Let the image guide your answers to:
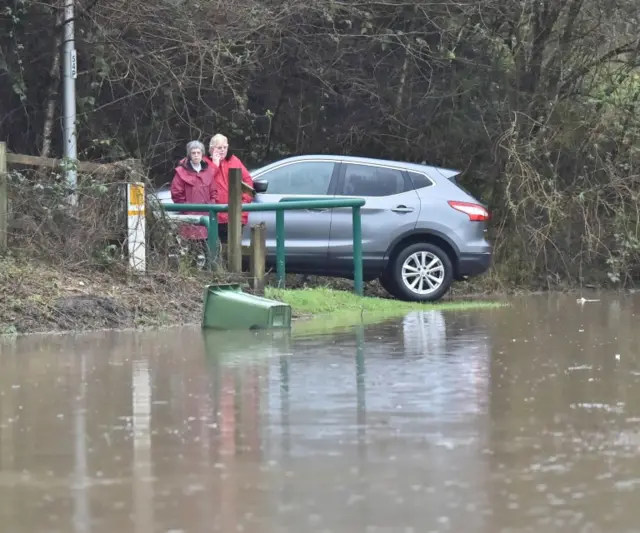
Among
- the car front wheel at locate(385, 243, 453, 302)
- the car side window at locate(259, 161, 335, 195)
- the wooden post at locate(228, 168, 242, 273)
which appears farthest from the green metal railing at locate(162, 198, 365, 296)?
the car front wheel at locate(385, 243, 453, 302)

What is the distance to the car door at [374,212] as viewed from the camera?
15516mm

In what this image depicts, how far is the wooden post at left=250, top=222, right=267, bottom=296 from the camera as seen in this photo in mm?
13344

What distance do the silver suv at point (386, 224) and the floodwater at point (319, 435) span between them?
4853 mm

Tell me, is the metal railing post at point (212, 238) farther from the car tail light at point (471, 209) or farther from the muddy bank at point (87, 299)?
the car tail light at point (471, 209)

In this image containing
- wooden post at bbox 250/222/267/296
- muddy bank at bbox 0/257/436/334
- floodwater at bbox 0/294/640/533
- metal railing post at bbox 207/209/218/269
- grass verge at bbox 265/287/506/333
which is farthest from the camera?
metal railing post at bbox 207/209/218/269

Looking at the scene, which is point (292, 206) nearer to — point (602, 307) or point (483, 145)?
point (602, 307)

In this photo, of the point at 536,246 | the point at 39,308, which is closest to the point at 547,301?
the point at 536,246

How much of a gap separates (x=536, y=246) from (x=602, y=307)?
378cm

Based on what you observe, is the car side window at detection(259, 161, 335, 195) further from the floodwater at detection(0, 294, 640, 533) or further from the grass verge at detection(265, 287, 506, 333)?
the floodwater at detection(0, 294, 640, 533)

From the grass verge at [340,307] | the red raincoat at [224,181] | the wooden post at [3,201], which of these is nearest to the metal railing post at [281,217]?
the grass verge at [340,307]

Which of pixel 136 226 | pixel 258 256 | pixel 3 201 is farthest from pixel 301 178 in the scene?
pixel 3 201

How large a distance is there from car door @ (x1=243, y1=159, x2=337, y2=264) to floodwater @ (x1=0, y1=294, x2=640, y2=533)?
188 inches

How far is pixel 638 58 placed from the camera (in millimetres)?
19250

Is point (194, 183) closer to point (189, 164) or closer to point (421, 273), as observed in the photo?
point (189, 164)
